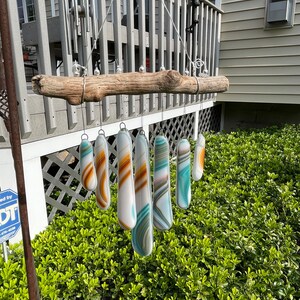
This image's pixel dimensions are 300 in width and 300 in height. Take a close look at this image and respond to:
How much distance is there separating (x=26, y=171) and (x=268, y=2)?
539 centimetres

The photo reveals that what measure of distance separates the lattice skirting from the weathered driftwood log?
166 centimetres

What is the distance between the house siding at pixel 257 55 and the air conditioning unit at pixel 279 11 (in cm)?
14

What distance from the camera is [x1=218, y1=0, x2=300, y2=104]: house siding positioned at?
5410 millimetres

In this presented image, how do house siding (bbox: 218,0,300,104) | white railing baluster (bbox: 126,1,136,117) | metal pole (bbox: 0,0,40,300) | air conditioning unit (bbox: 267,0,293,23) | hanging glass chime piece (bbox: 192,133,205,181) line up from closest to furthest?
metal pole (bbox: 0,0,40,300) < hanging glass chime piece (bbox: 192,133,205,181) < white railing baluster (bbox: 126,1,136,117) < air conditioning unit (bbox: 267,0,293,23) < house siding (bbox: 218,0,300,104)

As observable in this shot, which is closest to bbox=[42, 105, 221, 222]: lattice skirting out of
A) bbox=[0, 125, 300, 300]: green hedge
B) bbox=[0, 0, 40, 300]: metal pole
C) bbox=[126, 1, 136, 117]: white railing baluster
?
bbox=[0, 125, 300, 300]: green hedge

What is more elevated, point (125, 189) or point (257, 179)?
point (125, 189)

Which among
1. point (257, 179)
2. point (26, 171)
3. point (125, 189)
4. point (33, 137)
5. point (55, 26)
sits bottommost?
point (257, 179)

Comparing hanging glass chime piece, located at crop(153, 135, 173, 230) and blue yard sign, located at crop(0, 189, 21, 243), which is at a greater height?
hanging glass chime piece, located at crop(153, 135, 173, 230)

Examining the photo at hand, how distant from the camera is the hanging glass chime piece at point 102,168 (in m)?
1.26

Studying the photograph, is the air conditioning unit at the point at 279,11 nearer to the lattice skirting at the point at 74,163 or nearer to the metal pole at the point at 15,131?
the lattice skirting at the point at 74,163

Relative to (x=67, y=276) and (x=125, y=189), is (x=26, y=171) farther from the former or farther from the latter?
(x=125, y=189)

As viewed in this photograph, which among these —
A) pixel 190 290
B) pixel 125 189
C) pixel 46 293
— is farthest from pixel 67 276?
pixel 125 189

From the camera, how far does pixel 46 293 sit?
177 centimetres

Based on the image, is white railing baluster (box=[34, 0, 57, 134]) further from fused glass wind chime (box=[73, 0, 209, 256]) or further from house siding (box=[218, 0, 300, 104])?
house siding (box=[218, 0, 300, 104])
